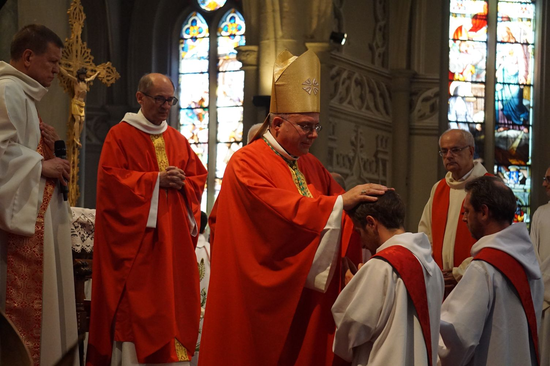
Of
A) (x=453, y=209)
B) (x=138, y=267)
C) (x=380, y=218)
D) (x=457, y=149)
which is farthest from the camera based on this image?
(x=453, y=209)

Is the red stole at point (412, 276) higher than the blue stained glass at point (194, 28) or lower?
lower

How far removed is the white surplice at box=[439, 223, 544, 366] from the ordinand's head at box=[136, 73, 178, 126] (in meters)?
2.16

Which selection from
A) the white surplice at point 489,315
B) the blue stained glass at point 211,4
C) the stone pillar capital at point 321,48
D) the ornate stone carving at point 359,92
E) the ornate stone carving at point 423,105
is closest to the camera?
the white surplice at point 489,315

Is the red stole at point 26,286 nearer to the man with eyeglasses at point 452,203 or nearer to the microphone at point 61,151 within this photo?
the microphone at point 61,151

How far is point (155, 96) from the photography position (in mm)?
4926

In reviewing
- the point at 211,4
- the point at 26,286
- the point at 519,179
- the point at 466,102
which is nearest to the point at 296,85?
the point at 26,286

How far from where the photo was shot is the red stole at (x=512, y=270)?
11.7 ft

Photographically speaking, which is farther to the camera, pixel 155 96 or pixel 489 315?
pixel 155 96

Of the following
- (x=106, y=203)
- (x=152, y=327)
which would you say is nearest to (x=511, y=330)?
(x=152, y=327)

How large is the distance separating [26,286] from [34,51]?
1.12m

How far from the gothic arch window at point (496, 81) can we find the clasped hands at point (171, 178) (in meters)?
8.31

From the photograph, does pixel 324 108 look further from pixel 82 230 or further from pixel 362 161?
pixel 82 230

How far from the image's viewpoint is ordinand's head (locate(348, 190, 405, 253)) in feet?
10.5

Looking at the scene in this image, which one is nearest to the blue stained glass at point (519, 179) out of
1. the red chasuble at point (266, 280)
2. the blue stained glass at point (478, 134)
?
the blue stained glass at point (478, 134)
